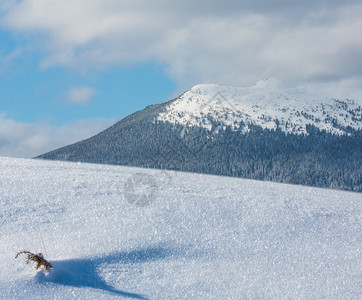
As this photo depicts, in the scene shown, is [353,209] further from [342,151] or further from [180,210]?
[342,151]

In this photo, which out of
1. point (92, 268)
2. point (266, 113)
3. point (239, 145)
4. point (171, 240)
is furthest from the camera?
point (266, 113)

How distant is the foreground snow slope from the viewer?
18.3 ft

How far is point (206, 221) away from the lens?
7.59 m

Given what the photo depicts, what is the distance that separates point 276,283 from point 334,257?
1.81 m

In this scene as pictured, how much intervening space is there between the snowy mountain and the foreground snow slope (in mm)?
42817

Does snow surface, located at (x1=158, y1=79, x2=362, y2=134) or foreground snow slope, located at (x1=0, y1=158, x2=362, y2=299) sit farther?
snow surface, located at (x1=158, y1=79, x2=362, y2=134)

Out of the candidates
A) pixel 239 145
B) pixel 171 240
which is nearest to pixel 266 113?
pixel 239 145

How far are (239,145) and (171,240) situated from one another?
106981 mm

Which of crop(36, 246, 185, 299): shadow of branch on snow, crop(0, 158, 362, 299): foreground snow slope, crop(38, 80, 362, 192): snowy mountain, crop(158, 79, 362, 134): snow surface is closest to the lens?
crop(36, 246, 185, 299): shadow of branch on snow

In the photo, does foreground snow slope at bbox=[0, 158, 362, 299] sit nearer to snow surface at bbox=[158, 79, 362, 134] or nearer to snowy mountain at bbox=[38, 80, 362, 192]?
snowy mountain at bbox=[38, 80, 362, 192]

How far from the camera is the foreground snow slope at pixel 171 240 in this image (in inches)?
220

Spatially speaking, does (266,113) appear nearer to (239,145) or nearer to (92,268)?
(239,145)

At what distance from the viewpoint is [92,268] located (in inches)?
228

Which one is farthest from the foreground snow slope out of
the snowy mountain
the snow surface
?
the snow surface
